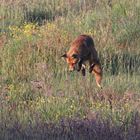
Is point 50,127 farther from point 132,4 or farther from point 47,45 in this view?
point 132,4

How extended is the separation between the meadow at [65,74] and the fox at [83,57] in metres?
0.10

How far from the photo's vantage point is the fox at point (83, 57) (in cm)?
790

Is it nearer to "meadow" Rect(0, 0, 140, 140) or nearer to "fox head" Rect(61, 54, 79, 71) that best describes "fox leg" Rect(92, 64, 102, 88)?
"meadow" Rect(0, 0, 140, 140)

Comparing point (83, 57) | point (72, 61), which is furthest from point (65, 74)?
point (83, 57)

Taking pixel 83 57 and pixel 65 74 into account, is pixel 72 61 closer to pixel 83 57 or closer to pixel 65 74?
pixel 83 57

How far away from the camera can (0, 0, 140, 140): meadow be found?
5855 millimetres

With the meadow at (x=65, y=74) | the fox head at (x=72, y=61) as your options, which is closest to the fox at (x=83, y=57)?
the fox head at (x=72, y=61)

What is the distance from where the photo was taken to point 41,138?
226 inches

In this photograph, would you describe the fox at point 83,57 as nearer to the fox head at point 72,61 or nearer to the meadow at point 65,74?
the fox head at point 72,61

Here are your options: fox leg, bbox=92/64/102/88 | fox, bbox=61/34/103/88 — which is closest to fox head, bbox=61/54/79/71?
fox, bbox=61/34/103/88

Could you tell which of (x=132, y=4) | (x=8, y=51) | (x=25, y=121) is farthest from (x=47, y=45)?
(x=25, y=121)

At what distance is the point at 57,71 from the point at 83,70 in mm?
473

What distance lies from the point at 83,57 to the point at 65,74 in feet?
1.27

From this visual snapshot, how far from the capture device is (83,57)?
26.0 feet
